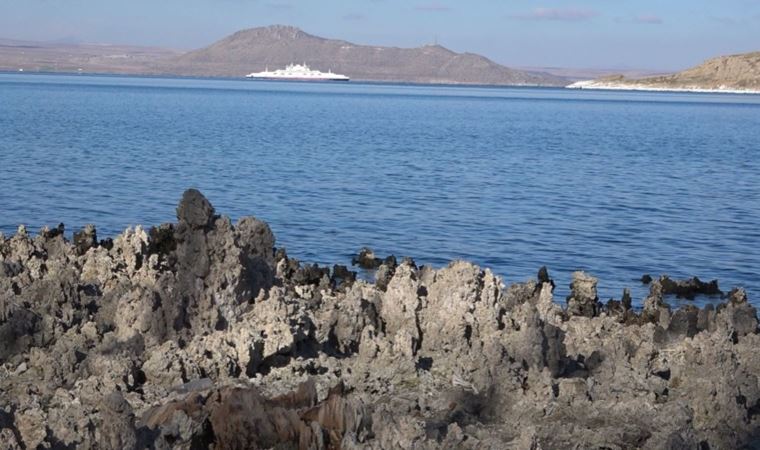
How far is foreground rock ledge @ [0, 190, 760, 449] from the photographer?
32.2 ft

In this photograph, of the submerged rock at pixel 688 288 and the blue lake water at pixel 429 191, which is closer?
the submerged rock at pixel 688 288

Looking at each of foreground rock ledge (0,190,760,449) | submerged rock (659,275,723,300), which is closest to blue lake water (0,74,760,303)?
submerged rock (659,275,723,300)

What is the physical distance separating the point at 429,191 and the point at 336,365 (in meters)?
28.9

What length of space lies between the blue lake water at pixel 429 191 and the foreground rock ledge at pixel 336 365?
8.07 metres

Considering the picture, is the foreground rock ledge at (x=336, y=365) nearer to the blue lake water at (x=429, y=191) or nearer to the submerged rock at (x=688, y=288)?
the submerged rock at (x=688, y=288)

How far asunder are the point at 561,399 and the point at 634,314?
711cm

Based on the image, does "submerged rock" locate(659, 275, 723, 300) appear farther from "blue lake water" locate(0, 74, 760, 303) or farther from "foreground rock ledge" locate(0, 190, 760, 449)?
"foreground rock ledge" locate(0, 190, 760, 449)

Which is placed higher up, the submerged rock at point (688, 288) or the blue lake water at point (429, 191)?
the submerged rock at point (688, 288)

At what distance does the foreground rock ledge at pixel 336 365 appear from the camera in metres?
9.83

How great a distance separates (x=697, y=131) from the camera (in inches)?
3853

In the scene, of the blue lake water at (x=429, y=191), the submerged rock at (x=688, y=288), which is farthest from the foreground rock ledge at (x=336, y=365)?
the blue lake water at (x=429, y=191)

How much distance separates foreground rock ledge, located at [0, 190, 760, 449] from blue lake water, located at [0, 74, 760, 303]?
26.5ft

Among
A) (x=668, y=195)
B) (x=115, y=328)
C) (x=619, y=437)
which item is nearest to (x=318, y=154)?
(x=668, y=195)

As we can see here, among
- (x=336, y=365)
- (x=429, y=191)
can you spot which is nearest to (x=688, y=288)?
(x=336, y=365)
